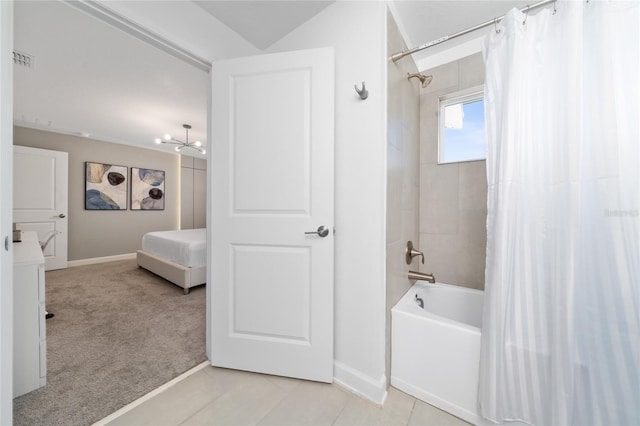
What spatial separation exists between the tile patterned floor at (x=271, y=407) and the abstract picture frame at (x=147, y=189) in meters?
4.81

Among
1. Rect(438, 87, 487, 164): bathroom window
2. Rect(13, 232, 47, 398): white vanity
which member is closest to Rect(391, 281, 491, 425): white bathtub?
Rect(438, 87, 487, 164): bathroom window

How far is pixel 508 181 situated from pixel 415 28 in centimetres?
131

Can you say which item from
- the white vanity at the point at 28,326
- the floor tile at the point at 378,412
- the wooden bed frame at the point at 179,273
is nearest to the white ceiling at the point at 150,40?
the white vanity at the point at 28,326

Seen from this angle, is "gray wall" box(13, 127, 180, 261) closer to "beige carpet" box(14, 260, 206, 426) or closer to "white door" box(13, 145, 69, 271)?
"white door" box(13, 145, 69, 271)

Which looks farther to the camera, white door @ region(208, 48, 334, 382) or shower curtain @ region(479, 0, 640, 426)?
white door @ region(208, 48, 334, 382)

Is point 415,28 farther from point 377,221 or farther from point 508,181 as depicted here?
point 377,221

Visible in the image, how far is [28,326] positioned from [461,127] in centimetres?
318

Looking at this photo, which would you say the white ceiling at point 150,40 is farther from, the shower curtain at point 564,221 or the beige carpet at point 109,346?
the beige carpet at point 109,346

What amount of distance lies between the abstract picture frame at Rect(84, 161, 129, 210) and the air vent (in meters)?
2.65

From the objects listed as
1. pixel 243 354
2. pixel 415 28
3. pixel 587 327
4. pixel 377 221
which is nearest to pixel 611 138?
pixel 587 327

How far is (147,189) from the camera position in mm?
5152

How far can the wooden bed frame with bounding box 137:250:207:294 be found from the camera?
293 cm

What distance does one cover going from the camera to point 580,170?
933 mm

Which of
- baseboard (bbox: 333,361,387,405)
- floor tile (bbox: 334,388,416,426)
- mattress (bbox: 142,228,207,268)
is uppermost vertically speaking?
mattress (bbox: 142,228,207,268)
